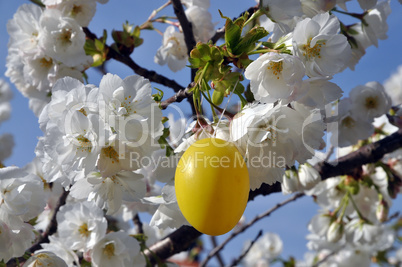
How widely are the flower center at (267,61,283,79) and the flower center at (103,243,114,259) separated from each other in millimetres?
1004

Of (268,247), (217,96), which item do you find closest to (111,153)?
(217,96)

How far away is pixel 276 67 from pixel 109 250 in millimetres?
1027

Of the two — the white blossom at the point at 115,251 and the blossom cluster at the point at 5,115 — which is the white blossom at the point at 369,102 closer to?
the white blossom at the point at 115,251

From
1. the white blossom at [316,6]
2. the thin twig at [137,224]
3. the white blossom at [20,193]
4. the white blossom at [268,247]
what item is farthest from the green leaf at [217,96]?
the white blossom at [268,247]

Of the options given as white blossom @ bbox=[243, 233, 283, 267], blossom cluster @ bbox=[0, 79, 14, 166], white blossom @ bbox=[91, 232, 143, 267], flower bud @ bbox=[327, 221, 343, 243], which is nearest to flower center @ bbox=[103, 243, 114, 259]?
white blossom @ bbox=[91, 232, 143, 267]

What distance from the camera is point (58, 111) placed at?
111cm

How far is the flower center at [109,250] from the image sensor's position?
160 cm

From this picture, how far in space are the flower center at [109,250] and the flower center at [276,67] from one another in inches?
39.5

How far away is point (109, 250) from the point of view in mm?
1622

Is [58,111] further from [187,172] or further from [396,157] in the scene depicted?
[396,157]

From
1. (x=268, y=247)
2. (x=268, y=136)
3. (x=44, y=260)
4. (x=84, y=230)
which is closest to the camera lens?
(x=268, y=136)

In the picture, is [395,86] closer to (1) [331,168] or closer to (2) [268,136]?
(1) [331,168]

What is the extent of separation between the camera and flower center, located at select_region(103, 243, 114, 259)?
1.60 metres

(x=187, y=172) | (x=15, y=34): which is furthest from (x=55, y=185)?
(x=187, y=172)
